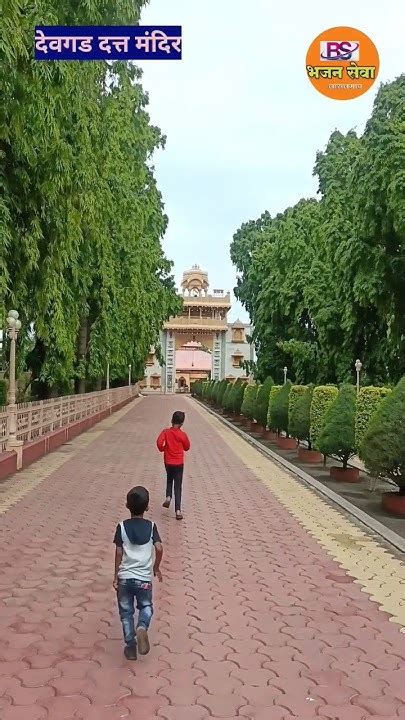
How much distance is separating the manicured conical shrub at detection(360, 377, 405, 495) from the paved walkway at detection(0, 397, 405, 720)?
0.78 meters

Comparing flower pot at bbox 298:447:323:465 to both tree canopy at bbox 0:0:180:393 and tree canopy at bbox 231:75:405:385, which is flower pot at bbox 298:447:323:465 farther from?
tree canopy at bbox 231:75:405:385

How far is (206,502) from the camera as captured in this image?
9023mm

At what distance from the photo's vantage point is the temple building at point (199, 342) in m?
73.4

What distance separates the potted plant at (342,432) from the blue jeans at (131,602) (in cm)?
769

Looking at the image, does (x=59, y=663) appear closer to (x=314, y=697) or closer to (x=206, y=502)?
(x=314, y=697)

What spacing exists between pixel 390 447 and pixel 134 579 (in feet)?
17.0

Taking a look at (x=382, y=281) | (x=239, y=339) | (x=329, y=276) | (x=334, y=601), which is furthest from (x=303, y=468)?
(x=239, y=339)

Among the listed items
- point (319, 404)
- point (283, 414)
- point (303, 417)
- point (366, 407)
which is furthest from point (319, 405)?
point (283, 414)

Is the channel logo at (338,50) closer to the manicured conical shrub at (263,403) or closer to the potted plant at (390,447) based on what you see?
the potted plant at (390,447)

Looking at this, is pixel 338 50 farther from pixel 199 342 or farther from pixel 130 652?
pixel 199 342

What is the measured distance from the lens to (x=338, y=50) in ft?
27.7

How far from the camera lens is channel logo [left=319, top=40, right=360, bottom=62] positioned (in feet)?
27.2

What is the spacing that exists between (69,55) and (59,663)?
4.91 m

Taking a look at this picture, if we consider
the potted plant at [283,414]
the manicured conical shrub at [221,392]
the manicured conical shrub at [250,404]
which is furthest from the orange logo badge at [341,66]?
the manicured conical shrub at [221,392]
